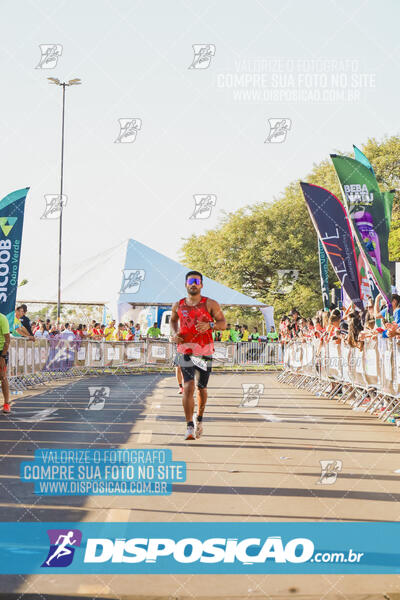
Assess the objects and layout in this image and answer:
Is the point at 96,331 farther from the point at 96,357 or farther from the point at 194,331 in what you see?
the point at 194,331

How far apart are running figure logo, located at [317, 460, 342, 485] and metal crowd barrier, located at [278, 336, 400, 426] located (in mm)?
4431

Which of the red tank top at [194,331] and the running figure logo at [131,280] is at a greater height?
the running figure logo at [131,280]

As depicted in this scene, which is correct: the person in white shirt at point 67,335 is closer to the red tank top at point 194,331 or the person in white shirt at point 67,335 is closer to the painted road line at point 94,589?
the red tank top at point 194,331

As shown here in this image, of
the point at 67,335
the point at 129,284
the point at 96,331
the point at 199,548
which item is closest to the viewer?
the point at 199,548

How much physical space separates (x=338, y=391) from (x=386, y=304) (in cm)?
301

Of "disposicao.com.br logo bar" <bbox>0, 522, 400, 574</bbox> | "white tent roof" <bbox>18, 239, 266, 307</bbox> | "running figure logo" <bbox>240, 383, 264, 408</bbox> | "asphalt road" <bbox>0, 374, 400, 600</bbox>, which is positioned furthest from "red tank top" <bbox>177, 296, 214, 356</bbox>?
"white tent roof" <bbox>18, 239, 266, 307</bbox>

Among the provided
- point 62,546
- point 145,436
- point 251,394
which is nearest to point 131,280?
point 251,394

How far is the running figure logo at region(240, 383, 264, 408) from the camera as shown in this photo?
17.6 meters

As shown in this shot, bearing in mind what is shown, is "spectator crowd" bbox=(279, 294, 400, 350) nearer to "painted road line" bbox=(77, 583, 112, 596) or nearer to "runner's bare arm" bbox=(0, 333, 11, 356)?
"runner's bare arm" bbox=(0, 333, 11, 356)

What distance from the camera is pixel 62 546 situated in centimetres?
541

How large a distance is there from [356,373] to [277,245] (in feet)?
146

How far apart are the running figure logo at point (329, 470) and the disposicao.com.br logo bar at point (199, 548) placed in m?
1.85

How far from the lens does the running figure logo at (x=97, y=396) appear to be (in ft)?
53.2

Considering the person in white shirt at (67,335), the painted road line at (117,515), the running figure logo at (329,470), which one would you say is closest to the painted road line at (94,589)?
the painted road line at (117,515)
